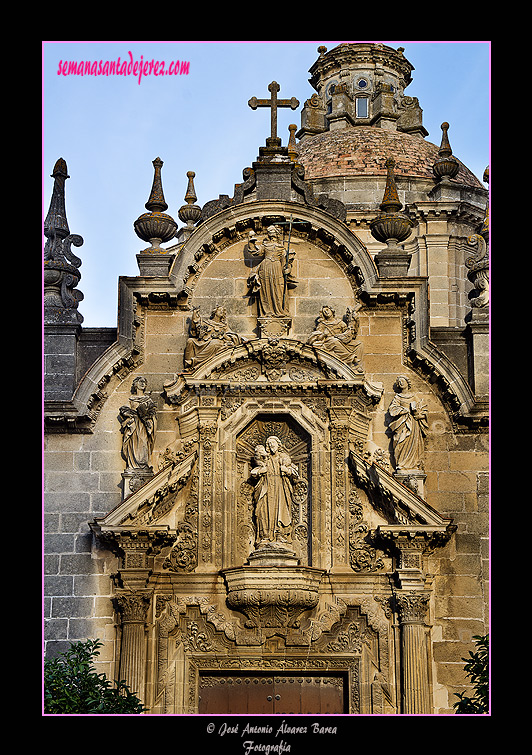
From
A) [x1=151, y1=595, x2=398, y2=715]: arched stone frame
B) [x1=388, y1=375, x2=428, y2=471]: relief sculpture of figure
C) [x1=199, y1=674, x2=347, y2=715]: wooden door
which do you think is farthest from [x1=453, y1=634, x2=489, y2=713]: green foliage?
[x1=388, y1=375, x2=428, y2=471]: relief sculpture of figure

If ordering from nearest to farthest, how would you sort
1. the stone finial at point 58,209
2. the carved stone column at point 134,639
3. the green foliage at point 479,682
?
1. the green foliage at point 479,682
2. the carved stone column at point 134,639
3. the stone finial at point 58,209

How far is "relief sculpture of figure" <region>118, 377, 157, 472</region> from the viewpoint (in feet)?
61.1

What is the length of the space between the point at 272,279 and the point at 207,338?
1.30 meters

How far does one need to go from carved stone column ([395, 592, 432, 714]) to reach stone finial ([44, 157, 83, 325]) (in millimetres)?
6411

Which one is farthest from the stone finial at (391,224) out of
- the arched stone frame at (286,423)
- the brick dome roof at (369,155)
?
the brick dome roof at (369,155)

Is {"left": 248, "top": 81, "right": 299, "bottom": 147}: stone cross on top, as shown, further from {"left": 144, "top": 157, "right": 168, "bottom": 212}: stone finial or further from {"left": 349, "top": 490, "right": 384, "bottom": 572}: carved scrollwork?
{"left": 349, "top": 490, "right": 384, "bottom": 572}: carved scrollwork

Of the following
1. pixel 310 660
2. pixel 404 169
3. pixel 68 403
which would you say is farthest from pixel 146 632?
pixel 404 169

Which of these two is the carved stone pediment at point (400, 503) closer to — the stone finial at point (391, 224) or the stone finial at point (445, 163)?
the stone finial at point (391, 224)

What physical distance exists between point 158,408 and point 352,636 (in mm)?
4310

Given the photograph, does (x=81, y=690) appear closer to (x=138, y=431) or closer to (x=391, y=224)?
(x=138, y=431)

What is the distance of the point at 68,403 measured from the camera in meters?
18.9

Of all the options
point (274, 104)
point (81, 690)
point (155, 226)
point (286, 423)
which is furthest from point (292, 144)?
point (81, 690)

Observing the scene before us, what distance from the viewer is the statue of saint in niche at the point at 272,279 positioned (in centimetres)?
1920

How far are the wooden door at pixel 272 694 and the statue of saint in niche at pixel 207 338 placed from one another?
4531 millimetres
